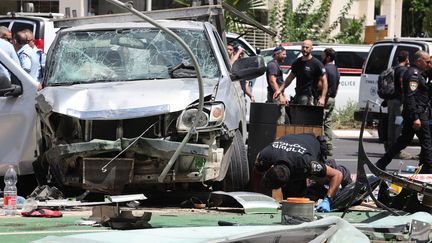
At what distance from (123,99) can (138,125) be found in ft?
0.89

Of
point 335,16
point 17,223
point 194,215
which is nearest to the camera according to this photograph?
point 17,223

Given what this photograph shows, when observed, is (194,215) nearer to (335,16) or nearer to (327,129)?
(327,129)

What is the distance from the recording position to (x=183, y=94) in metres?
9.09

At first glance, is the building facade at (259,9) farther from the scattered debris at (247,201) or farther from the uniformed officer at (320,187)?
the scattered debris at (247,201)

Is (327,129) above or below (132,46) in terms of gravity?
below

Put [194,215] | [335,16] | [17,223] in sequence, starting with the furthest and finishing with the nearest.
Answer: [335,16], [194,215], [17,223]

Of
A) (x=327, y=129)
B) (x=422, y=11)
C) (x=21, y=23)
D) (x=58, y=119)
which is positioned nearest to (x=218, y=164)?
(x=58, y=119)

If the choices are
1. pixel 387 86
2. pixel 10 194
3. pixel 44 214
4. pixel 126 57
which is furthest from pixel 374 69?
pixel 44 214

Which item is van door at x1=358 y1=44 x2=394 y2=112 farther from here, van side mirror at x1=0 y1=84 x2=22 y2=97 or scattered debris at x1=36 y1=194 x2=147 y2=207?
scattered debris at x1=36 y1=194 x2=147 y2=207

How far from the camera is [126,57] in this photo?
402 inches

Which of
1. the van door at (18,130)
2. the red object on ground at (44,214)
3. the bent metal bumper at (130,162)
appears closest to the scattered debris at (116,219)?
the red object on ground at (44,214)

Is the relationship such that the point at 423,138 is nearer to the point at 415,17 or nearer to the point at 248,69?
the point at 248,69

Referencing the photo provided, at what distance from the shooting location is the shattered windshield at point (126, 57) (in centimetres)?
1002

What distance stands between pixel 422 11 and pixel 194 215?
109 ft
